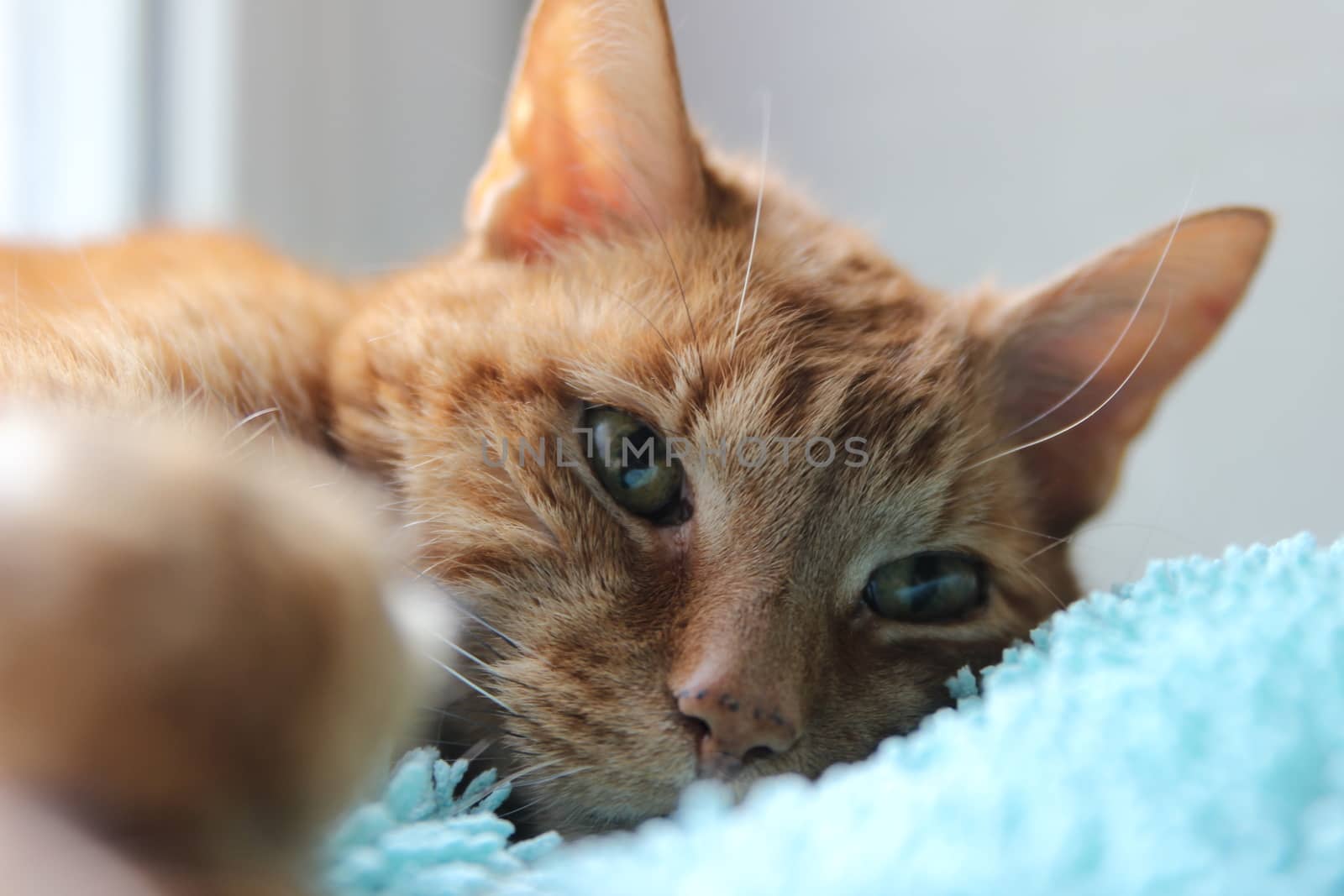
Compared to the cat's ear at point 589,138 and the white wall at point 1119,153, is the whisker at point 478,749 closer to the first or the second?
the cat's ear at point 589,138

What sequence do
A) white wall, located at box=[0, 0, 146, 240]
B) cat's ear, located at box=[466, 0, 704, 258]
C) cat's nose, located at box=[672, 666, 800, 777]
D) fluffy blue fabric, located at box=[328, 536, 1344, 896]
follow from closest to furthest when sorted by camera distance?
fluffy blue fabric, located at box=[328, 536, 1344, 896]
cat's nose, located at box=[672, 666, 800, 777]
cat's ear, located at box=[466, 0, 704, 258]
white wall, located at box=[0, 0, 146, 240]

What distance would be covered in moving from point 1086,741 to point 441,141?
7.68ft

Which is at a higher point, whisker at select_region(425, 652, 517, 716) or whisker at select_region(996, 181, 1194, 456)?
whisker at select_region(996, 181, 1194, 456)

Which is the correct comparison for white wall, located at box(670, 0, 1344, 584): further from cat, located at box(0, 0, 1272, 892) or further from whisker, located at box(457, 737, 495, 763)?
whisker, located at box(457, 737, 495, 763)

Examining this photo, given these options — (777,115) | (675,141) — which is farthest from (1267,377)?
(675,141)

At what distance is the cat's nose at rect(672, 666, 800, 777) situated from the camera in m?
0.84

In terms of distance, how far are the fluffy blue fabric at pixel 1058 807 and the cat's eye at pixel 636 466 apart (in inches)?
13.4

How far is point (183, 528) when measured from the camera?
47 centimetres

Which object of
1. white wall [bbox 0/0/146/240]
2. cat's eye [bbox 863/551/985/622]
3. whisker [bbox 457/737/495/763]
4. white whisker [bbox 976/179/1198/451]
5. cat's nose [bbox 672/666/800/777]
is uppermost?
white wall [bbox 0/0/146/240]

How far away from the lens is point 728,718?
2.76ft

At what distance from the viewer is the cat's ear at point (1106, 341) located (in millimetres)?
1223

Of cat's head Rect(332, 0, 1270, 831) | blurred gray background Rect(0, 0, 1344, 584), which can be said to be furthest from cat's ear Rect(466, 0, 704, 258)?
blurred gray background Rect(0, 0, 1344, 584)

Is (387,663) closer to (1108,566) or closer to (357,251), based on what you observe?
(1108,566)

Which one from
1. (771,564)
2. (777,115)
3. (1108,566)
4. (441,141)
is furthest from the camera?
(441,141)
